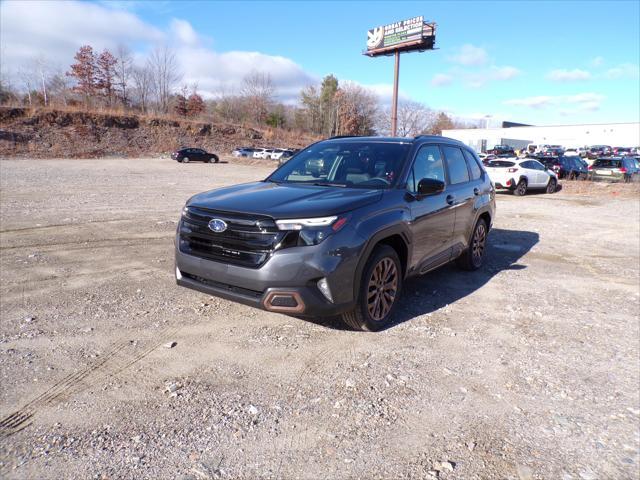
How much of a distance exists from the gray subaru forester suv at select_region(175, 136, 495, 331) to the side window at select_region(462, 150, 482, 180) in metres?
0.91

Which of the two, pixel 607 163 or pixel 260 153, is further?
pixel 260 153

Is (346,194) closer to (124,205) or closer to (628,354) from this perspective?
(628,354)

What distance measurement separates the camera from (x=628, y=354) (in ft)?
13.2

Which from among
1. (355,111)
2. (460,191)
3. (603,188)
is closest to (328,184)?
(460,191)

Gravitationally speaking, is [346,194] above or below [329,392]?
above

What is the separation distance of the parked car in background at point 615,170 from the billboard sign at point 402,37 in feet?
81.0

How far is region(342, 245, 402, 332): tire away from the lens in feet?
13.1

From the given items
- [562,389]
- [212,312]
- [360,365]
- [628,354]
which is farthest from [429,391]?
[212,312]

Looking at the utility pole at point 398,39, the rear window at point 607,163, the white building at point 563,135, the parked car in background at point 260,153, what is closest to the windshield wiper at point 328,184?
the rear window at point 607,163

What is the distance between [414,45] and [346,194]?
44914 millimetres

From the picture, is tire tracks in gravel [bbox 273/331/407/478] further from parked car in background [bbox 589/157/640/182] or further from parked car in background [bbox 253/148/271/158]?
parked car in background [bbox 253/148/271/158]

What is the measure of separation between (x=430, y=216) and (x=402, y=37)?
44.7 m

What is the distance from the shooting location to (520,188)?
18.8m

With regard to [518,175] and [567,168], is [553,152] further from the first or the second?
[518,175]
